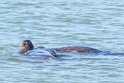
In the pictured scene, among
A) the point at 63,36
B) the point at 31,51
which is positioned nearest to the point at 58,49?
the point at 31,51

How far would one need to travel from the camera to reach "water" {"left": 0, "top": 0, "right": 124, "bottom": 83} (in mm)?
16453

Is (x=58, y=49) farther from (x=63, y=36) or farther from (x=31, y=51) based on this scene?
(x=63, y=36)

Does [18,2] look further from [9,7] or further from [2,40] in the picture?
[2,40]

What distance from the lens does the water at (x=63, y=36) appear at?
1645 cm

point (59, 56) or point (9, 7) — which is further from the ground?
point (9, 7)

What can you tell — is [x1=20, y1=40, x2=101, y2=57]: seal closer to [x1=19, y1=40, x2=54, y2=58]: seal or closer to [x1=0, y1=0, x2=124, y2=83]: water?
[x1=19, y1=40, x2=54, y2=58]: seal

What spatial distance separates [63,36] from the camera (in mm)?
20938

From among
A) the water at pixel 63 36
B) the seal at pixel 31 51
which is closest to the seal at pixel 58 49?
the seal at pixel 31 51

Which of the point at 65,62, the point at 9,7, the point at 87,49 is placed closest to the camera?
the point at 65,62

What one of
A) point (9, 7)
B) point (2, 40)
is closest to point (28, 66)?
point (2, 40)

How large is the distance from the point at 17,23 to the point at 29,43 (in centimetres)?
441

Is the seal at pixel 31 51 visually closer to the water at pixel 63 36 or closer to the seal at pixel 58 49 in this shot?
the seal at pixel 58 49

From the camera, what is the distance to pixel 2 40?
2005 cm

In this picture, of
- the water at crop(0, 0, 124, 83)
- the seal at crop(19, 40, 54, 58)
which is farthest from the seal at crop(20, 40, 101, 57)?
the water at crop(0, 0, 124, 83)
